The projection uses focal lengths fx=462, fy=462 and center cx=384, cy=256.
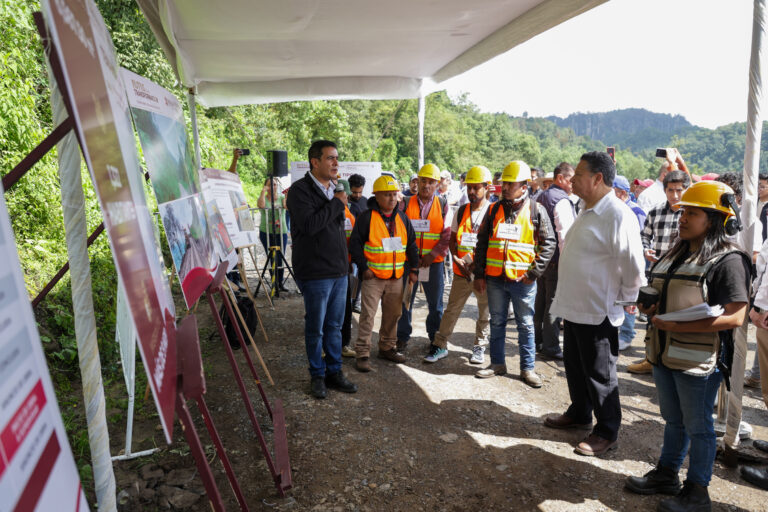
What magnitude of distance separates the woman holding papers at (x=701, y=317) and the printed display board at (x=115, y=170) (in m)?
2.40

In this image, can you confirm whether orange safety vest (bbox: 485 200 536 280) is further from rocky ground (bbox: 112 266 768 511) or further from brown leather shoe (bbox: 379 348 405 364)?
brown leather shoe (bbox: 379 348 405 364)

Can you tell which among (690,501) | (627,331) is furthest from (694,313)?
(627,331)

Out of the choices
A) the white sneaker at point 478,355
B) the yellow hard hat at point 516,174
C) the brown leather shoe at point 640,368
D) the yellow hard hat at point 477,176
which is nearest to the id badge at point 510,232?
the yellow hard hat at point 516,174

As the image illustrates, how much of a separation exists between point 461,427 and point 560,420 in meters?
0.74

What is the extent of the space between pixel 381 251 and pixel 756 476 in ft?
10.2

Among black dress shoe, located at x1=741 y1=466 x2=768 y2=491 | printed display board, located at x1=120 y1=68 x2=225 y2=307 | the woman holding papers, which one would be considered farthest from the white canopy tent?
printed display board, located at x1=120 y1=68 x2=225 y2=307

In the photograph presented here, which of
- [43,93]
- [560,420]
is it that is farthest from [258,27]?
[43,93]

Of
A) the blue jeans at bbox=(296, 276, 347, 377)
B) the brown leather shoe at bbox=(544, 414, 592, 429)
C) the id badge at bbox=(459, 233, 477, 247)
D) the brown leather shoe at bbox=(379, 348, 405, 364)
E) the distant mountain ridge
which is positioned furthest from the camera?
the distant mountain ridge

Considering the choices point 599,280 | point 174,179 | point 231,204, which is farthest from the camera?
point 231,204

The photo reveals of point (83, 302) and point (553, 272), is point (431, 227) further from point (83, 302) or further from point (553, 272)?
point (83, 302)

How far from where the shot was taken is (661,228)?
4.59 meters

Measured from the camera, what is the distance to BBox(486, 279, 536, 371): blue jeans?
4.10m

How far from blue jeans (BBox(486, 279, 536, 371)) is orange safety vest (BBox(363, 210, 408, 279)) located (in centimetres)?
90

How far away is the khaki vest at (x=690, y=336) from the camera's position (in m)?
2.36
